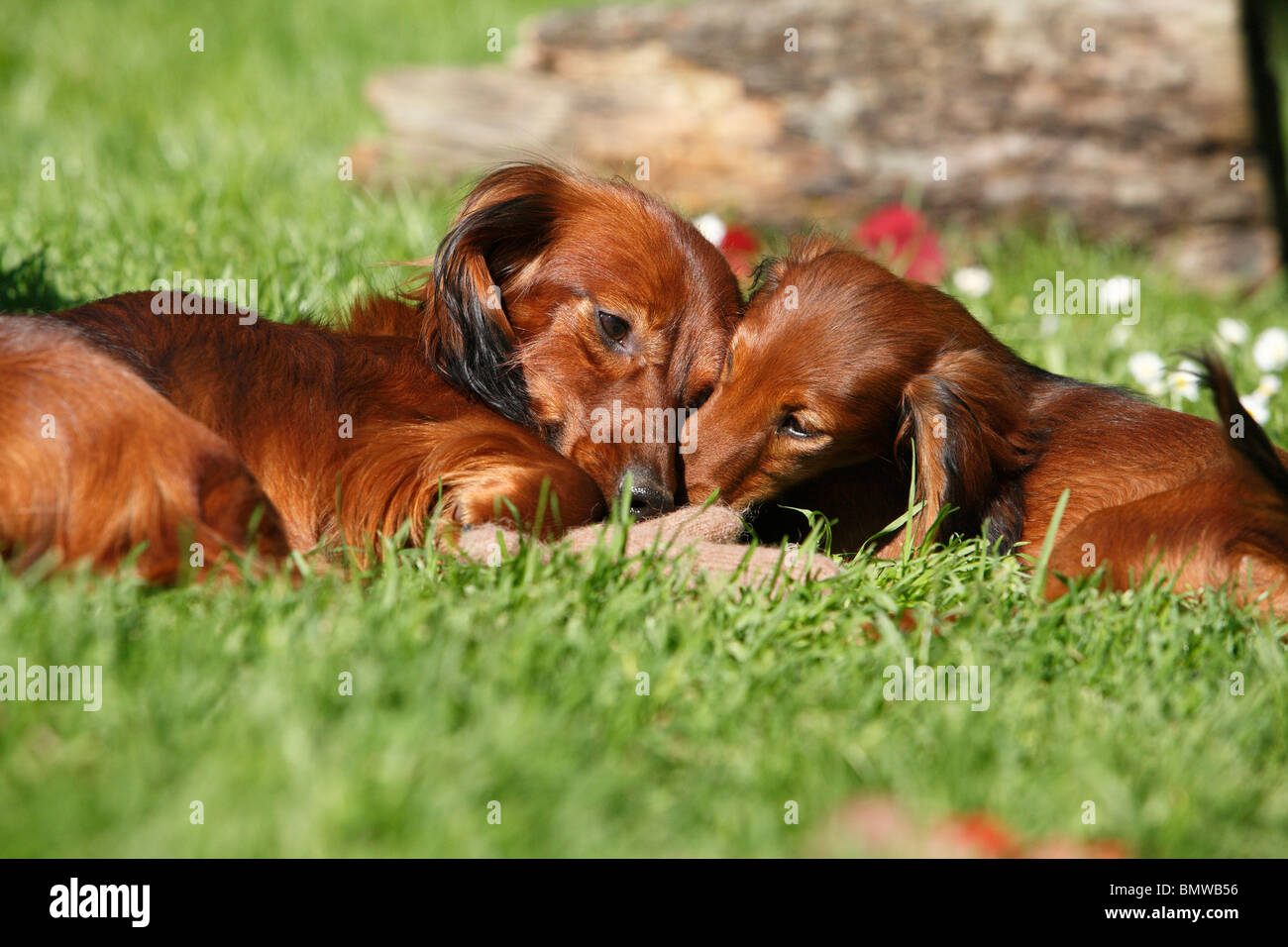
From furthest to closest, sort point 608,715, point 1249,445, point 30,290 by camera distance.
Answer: point 30,290
point 1249,445
point 608,715

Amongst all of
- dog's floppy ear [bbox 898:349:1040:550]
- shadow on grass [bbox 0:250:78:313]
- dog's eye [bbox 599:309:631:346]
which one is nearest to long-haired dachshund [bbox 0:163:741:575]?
dog's eye [bbox 599:309:631:346]

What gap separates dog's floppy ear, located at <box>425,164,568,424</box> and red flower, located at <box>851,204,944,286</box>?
2.36 metres

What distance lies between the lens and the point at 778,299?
3.41 meters

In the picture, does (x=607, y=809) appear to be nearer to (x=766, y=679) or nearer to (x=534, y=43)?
(x=766, y=679)

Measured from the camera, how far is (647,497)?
3119mm

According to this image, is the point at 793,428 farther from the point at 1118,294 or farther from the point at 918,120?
the point at 918,120

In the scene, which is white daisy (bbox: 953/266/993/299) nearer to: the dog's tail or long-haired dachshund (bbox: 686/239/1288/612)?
long-haired dachshund (bbox: 686/239/1288/612)

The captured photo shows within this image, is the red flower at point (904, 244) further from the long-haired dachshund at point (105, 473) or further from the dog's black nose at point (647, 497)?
the long-haired dachshund at point (105, 473)

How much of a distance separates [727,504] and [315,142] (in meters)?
4.35

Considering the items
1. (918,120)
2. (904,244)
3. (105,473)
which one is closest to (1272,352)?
(904,244)

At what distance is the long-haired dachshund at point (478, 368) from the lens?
2.79m

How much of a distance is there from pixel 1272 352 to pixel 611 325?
284cm

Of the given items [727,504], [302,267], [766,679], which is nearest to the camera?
[766,679]

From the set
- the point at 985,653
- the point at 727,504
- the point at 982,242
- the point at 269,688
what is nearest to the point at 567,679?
the point at 269,688
